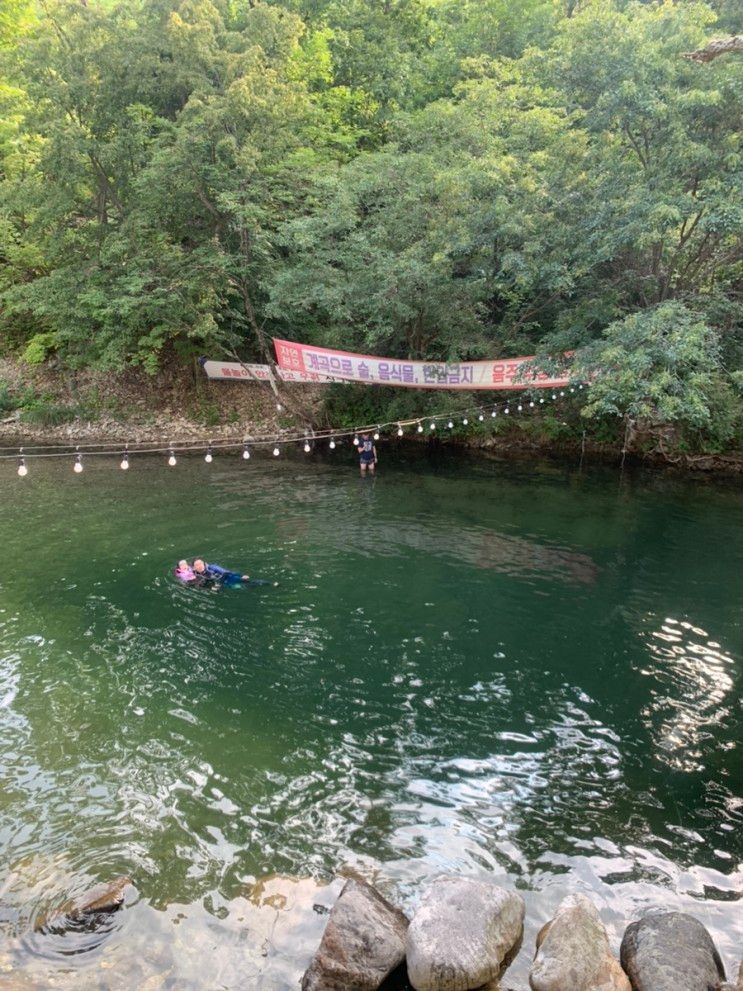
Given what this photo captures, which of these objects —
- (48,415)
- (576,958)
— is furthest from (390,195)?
(576,958)

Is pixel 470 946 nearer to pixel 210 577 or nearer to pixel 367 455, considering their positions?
pixel 210 577

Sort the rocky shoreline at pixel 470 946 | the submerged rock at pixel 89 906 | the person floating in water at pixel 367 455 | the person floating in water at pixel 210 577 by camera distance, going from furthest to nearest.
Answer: the person floating in water at pixel 367 455 → the person floating in water at pixel 210 577 → the submerged rock at pixel 89 906 → the rocky shoreline at pixel 470 946

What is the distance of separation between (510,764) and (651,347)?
1059 cm

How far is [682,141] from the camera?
52.5ft

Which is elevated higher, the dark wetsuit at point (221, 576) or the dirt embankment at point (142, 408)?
the dirt embankment at point (142, 408)

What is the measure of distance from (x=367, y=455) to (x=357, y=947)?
20.1 meters

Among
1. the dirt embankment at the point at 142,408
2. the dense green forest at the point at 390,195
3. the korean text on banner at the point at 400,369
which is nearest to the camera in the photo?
the dense green forest at the point at 390,195

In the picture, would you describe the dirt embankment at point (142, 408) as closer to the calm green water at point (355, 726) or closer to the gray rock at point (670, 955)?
the calm green water at point (355, 726)

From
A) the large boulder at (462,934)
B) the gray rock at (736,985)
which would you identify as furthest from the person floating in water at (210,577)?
the gray rock at (736,985)

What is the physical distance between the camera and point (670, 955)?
6000 mm

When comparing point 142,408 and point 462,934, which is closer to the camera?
point 462,934

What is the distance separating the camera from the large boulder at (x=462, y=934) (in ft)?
19.5

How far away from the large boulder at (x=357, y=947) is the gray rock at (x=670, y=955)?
2.22 m

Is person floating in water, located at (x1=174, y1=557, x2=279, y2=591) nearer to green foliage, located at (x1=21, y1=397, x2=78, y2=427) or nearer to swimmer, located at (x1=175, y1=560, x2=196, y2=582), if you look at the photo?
swimmer, located at (x1=175, y1=560, x2=196, y2=582)
